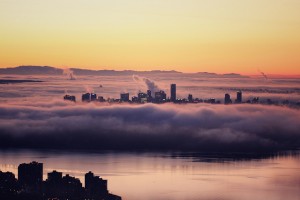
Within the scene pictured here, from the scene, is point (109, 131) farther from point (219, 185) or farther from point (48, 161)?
point (219, 185)

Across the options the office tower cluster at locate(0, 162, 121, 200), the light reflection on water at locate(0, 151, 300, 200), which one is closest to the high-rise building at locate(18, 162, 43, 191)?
the office tower cluster at locate(0, 162, 121, 200)

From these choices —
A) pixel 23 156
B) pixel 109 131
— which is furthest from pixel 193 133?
pixel 23 156

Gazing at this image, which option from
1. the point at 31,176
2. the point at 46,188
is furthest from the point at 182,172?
the point at 46,188

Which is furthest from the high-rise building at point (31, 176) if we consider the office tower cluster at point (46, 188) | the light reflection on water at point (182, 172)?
the light reflection on water at point (182, 172)

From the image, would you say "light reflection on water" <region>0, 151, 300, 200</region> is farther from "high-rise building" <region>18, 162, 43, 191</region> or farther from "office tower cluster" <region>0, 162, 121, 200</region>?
"office tower cluster" <region>0, 162, 121, 200</region>

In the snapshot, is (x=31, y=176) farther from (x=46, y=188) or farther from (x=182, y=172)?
(x=182, y=172)

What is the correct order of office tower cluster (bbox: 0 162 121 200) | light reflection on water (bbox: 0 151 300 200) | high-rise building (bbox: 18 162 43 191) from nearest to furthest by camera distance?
office tower cluster (bbox: 0 162 121 200) < high-rise building (bbox: 18 162 43 191) < light reflection on water (bbox: 0 151 300 200)
